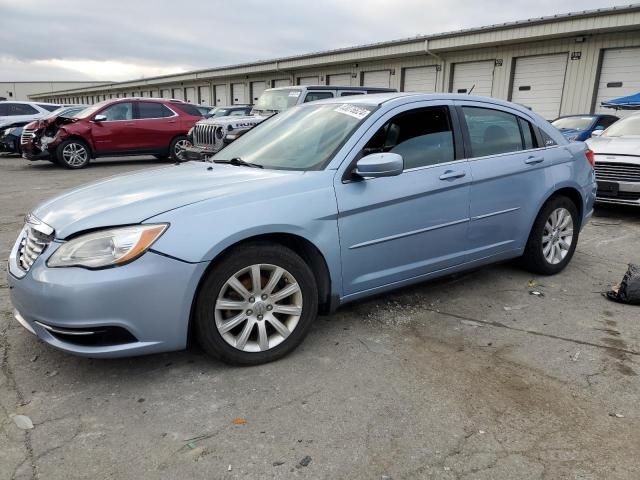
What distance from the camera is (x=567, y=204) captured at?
4590 millimetres

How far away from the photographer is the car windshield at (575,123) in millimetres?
11906

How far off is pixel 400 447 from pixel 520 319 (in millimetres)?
1833

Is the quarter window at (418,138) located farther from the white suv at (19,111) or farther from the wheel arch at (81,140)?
the white suv at (19,111)

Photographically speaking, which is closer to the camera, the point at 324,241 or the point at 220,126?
the point at 324,241

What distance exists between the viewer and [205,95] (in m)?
35.9

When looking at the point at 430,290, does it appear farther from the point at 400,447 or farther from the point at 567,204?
the point at 400,447

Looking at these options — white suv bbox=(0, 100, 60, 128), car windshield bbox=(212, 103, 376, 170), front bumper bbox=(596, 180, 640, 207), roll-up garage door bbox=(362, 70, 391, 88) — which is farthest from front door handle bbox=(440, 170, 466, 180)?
roll-up garage door bbox=(362, 70, 391, 88)

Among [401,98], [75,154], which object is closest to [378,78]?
[75,154]

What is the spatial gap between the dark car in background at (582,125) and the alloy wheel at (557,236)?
7.96 meters

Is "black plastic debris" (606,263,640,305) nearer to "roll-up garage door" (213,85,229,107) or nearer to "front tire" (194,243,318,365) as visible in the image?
"front tire" (194,243,318,365)

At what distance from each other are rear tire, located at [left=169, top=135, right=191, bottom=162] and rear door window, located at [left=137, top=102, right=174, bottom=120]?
2.23 ft

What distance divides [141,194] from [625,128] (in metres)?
8.13

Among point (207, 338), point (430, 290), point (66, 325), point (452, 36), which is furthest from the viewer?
point (452, 36)

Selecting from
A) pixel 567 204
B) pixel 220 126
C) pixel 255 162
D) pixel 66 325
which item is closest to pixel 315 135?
pixel 255 162
